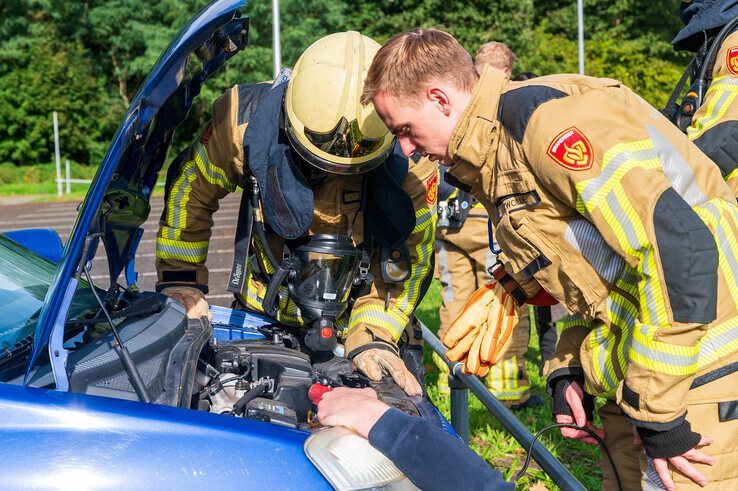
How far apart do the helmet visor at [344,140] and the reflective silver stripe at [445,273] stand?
273cm

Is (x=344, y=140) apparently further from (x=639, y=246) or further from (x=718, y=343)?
(x=718, y=343)

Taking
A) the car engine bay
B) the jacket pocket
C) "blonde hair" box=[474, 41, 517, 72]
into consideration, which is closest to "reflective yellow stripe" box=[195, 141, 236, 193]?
the car engine bay

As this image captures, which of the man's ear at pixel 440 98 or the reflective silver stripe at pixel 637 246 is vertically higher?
the man's ear at pixel 440 98

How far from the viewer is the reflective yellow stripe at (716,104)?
3.29 m

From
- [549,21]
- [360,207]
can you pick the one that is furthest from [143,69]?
[360,207]

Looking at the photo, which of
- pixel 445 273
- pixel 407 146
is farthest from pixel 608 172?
pixel 445 273

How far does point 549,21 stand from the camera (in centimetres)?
3241

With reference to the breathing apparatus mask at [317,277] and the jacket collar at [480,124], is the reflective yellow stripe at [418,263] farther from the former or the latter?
the jacket collar at [480,124]

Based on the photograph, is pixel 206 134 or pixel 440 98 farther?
pixel 206 134

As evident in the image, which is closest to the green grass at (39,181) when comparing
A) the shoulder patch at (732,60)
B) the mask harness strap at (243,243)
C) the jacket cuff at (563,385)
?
the mask harness strap at (243,243)

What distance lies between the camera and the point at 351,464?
1.89 metres

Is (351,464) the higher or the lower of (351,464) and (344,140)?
the lower

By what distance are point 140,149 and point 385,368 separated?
1073 millimetres

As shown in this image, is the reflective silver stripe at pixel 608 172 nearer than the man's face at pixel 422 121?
Yes
